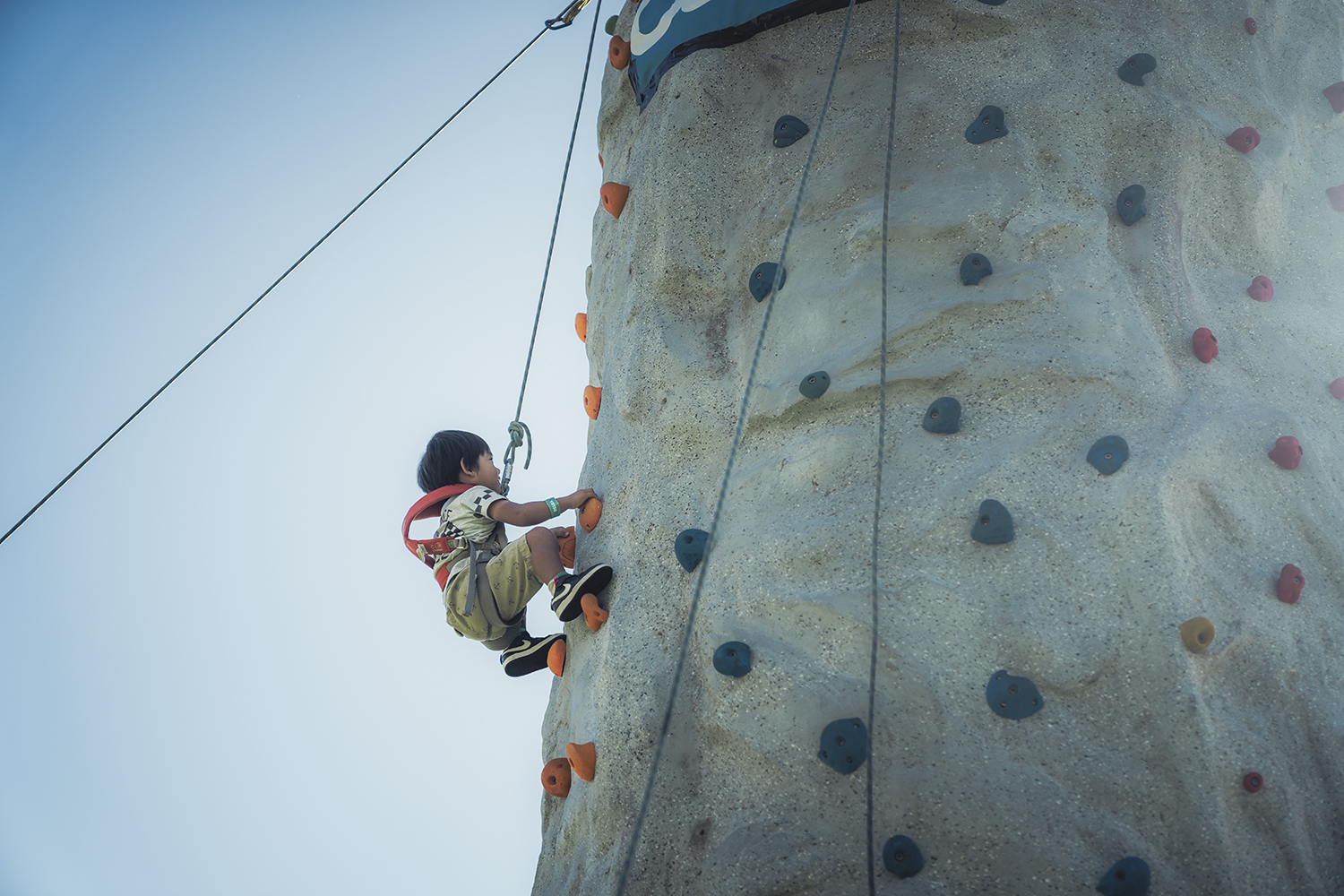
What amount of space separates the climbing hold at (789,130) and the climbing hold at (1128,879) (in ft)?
7.09

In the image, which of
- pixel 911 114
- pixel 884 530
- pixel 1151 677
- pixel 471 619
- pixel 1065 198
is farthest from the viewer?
pixel 471 619

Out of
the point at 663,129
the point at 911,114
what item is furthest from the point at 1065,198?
the point at 663,129

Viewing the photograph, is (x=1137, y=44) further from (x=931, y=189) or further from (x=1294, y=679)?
(x=1294, y=679)

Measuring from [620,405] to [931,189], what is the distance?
3.65ft

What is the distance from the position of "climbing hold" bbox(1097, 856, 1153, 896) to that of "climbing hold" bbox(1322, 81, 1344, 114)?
101 inches

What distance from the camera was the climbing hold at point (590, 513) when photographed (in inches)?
118

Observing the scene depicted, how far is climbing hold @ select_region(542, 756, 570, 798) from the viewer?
2664 mm

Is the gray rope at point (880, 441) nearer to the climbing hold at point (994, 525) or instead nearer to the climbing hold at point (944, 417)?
the climbing hold at point (944, 417)

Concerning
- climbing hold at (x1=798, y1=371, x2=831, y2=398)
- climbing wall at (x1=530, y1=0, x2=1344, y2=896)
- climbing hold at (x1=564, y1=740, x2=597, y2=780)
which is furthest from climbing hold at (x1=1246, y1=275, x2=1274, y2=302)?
climbing hold at (x1=564, y1=740, x2=597, y2=780)

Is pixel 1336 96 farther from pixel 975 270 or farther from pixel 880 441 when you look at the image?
pixel 880 441

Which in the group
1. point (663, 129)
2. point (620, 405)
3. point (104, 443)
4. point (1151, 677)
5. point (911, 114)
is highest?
point (104, 443)

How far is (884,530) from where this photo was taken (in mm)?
2297

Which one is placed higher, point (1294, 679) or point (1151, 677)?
point (1151, 677)

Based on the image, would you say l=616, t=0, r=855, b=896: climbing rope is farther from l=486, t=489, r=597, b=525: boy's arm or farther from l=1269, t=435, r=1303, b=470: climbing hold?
l=1269, t=435, r=1303, b=470: climbing hold
